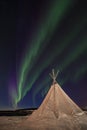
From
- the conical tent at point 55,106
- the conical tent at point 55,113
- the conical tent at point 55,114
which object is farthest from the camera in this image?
the conical tent at point 55,106

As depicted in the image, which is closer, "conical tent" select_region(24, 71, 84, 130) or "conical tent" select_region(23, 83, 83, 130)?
"conical tent" select_region(23, 83, 83, 130)

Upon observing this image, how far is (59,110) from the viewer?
23.8 metres

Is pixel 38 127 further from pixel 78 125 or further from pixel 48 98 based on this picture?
pixel 48 98

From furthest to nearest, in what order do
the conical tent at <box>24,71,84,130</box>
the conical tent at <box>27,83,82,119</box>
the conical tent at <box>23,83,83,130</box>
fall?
the conical tent at <box>27,83,82,119</box>
the conical tent at <box>24,71,84,130</box>
the conical tent at <box>23,83,83,130</box>

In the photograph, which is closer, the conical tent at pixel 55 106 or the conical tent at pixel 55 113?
the conical tent at pixel 55 113

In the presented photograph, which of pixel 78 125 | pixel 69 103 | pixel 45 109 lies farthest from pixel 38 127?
pixel 69 103

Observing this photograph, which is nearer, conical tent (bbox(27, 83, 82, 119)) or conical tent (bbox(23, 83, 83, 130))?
conical tent (bbox(23, 83, 83, 130))

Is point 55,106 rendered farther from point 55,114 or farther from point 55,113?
point 55,114

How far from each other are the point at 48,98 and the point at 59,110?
6.15ft

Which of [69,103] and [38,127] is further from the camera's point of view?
[69,103]

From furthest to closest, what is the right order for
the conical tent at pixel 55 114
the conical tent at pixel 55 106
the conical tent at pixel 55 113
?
the conical tent at pixel 55 106
the conical tent at pixel 55 113
the conical tent at pixel 55 114

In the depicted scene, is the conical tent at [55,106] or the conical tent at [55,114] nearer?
the conical tent at [55,114]

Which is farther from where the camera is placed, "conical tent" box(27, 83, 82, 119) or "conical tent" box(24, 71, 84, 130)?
"conical tent" box(27, 83, 82, 119)

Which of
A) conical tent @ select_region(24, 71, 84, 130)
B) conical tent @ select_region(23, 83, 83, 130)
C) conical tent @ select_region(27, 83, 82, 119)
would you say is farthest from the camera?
conical tent @ select_region(27, 83, 82, 119)
